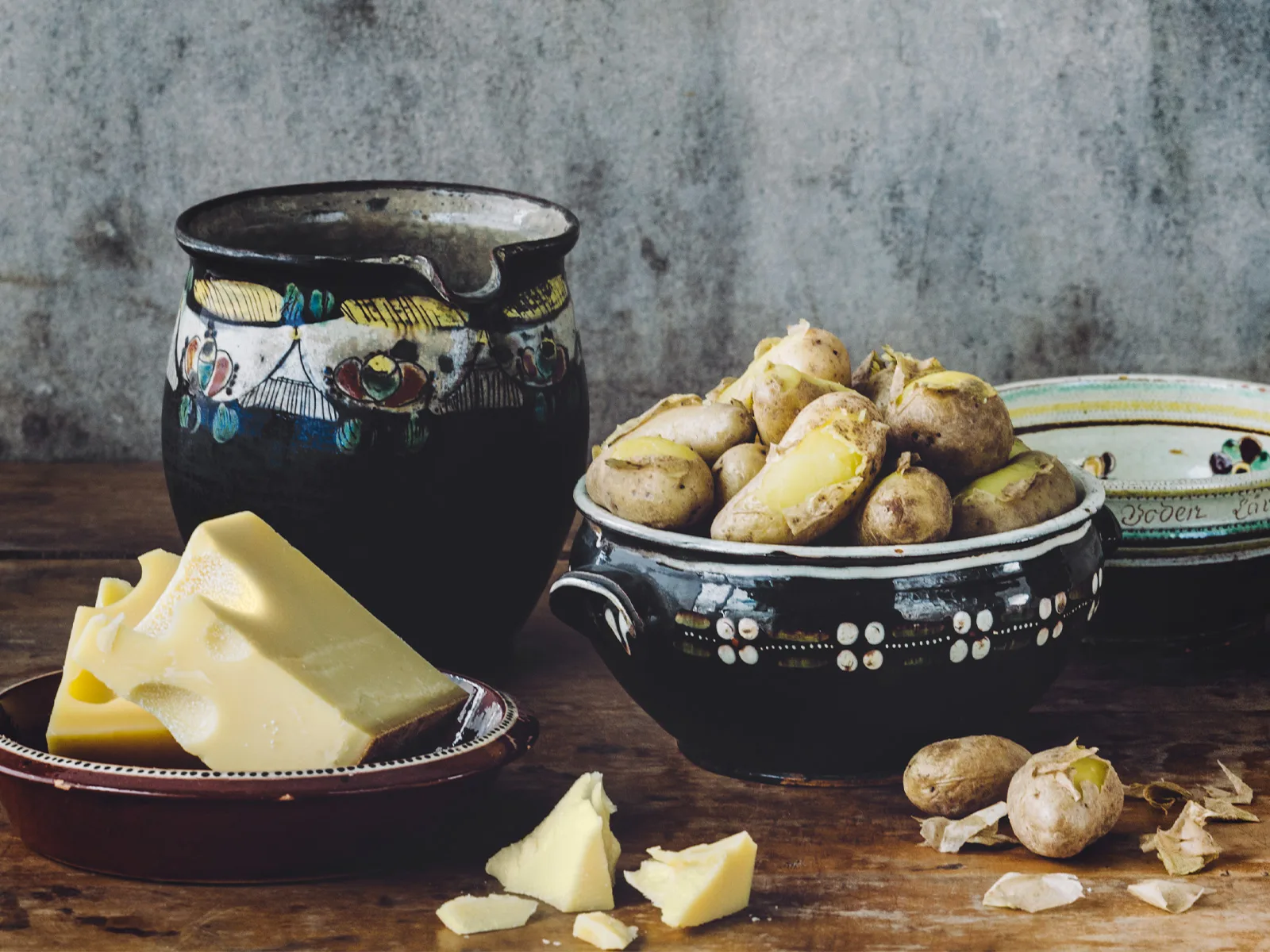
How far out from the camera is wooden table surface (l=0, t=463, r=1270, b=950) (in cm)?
68

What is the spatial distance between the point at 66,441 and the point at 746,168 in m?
0.73

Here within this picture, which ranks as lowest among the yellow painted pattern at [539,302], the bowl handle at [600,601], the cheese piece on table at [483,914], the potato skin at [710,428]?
the cheese piece on table at [483,914]

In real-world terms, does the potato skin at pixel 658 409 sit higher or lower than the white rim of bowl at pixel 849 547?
higher

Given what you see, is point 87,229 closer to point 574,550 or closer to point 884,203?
point 884,203

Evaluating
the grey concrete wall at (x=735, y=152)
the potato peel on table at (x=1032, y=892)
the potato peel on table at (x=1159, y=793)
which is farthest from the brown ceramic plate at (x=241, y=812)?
the grey concrete wall at (x=735, y=152)

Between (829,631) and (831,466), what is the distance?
8 cm

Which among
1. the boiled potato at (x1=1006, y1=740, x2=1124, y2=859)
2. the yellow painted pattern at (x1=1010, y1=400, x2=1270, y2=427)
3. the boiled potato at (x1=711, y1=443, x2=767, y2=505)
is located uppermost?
the boiled potato at (x1=711, y1=443, x2=767, y2=505)

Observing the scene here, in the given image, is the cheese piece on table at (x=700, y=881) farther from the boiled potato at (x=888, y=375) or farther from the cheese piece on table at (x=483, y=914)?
the boiled potato at (x=888, y=375)

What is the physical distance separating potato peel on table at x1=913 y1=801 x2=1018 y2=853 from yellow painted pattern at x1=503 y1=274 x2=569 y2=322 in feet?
1.24

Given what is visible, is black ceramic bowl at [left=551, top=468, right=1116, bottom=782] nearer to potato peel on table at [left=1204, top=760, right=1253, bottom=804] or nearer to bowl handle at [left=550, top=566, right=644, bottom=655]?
bowl handle at [left=550, top=566, right=644, bottom=655]

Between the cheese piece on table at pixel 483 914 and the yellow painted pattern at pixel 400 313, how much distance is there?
0.34 metres

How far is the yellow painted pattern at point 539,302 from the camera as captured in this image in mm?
941

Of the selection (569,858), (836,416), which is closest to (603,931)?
(569,858)

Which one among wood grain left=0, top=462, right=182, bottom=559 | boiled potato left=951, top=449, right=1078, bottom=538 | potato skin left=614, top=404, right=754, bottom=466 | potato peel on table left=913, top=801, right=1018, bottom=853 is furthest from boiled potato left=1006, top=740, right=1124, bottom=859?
wood grain left=0, top=462, right=182, bottom=559
